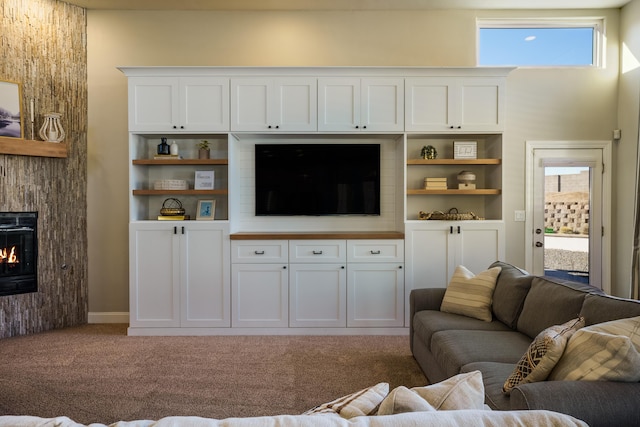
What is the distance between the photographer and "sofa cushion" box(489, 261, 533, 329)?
268cm

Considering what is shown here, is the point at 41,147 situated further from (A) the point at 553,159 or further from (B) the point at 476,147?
(A) the point at 553,159

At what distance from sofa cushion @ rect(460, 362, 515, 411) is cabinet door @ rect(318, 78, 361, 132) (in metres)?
2.65

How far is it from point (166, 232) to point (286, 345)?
1634mm

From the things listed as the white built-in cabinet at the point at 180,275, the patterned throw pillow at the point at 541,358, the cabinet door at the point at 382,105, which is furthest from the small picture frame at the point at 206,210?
the patterned throw pillow at the point at 541,358

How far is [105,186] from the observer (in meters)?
4.48

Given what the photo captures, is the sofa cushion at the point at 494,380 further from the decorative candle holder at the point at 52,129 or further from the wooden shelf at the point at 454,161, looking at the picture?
the decorative candle holder at the point at 52,129

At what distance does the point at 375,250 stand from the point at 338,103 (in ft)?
5.04

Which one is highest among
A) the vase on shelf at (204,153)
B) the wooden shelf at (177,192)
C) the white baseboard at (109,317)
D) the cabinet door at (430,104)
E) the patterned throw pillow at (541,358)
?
the cabinet door at (430,104)

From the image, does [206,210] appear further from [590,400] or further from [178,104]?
[590,400]

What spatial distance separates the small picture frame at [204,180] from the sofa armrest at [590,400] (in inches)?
143

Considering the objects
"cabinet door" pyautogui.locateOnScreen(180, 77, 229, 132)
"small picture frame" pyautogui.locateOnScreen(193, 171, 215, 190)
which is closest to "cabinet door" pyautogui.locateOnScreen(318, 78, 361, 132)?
"cabinet door" pyautogui.locateOnScreen(180, 77, 229, 132)

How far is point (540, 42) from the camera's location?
4.55 meters

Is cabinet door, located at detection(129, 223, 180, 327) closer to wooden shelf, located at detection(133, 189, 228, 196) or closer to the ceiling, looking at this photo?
wooden shelf, located at detection(133, 189, 228, 196)

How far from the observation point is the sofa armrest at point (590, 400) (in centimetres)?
135
